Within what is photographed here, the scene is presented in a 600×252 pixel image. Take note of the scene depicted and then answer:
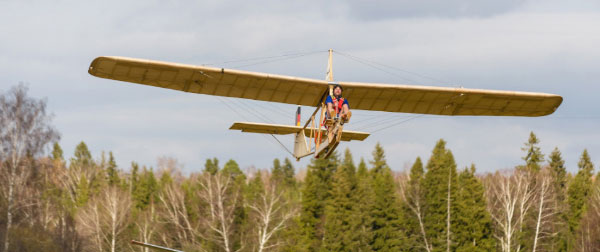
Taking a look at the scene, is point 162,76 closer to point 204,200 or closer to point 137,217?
point 204,200

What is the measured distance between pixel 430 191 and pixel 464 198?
7.70 feet

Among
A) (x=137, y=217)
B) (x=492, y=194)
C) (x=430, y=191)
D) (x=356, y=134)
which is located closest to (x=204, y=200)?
(x=137, y=217)

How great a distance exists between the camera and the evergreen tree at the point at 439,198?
191 feet

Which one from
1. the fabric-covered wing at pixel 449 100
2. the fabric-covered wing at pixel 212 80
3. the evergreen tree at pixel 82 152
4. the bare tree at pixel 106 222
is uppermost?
the evergreen tree at pixel 82 152

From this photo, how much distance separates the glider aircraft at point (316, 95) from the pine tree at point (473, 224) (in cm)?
3063

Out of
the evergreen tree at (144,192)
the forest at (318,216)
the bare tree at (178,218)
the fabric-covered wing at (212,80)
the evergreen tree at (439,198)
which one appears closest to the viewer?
the fabric-covered wing at (212,80)

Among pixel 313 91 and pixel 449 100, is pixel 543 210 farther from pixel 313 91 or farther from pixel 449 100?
pixel 313 91

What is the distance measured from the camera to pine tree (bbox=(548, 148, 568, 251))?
61.6 m

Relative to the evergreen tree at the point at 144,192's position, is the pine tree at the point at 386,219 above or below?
below

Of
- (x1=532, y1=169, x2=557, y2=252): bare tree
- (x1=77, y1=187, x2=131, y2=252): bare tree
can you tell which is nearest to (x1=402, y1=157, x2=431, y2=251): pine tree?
(x1=532, y1=169, x2=557, y2=252): bare tree

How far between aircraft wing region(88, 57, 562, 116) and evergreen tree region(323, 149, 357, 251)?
92.8ft

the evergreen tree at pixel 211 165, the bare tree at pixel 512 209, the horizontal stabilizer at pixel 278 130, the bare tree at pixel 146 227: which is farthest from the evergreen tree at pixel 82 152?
the horizontal stabilizer at pixel 278 130

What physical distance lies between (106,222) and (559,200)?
33.9m

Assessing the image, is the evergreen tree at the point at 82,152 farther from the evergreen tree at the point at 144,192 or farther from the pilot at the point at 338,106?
the pilot at the point at 338,106
